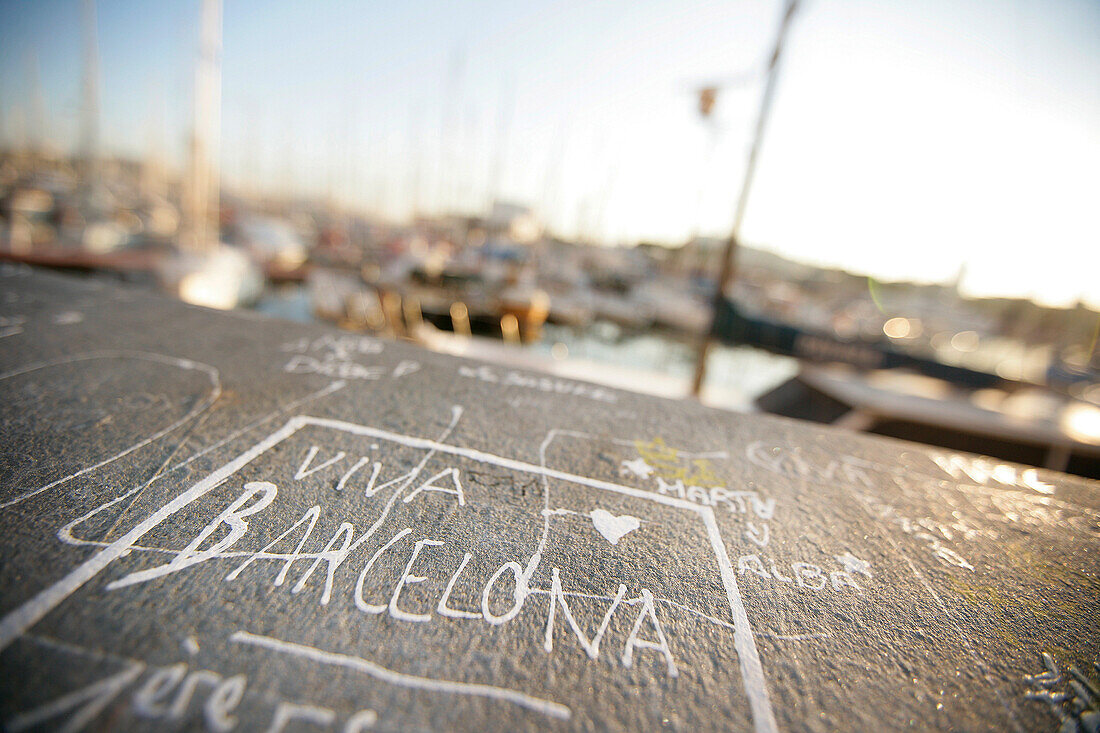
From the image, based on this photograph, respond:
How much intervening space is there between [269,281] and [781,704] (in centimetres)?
2706

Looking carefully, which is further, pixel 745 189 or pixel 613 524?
pixel 745 189

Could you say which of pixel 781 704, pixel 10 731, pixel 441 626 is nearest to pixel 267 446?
pixel 10 731

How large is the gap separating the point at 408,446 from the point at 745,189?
6.03 meters

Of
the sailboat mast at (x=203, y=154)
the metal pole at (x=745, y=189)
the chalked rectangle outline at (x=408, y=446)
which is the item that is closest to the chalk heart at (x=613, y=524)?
the chalked rectangle outline at (x=408, y=446)

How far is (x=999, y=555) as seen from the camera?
189 cm

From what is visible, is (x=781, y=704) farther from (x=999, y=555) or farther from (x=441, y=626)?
(x=999, y=555)

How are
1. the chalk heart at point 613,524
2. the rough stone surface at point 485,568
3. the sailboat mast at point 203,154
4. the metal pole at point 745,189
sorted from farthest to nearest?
1. the sailboat mast at point 203,154
2. the metal pole at point 745,189
3. the chalk heart at point 613,524
4. the rough stone surface at point 485,568

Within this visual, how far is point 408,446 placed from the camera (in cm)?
209

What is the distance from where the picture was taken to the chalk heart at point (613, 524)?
1.71 metres

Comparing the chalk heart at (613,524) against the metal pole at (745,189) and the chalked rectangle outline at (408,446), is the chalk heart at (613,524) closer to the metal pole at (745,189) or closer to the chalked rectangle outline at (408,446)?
the chalked rectangle outline at (408,446)

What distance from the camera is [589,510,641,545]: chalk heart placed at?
1709 mm

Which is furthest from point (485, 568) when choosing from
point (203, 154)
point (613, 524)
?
point (203, 154)

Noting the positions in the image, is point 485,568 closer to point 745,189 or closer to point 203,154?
point 745,189

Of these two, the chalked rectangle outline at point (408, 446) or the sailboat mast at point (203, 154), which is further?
the sailboat mast at point (203, 154)
